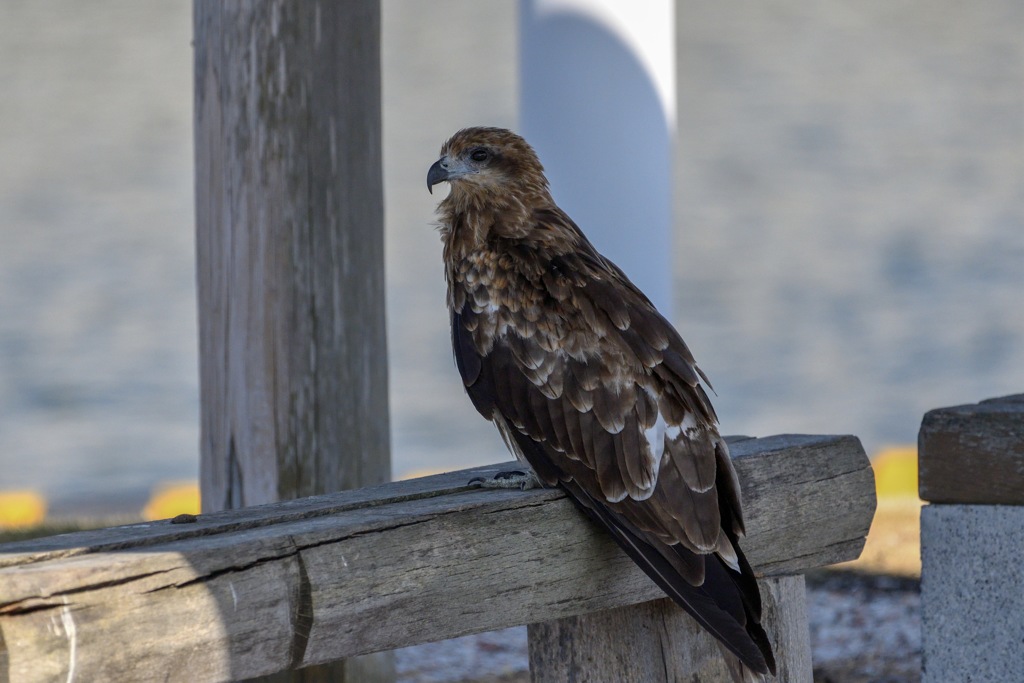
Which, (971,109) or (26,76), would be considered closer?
(26,76)

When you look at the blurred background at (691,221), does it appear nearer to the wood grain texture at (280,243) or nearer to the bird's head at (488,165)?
the wood grain texture at (280,243)

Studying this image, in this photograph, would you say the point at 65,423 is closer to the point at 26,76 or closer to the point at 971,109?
the point at 26,76

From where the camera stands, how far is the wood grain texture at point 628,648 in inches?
112

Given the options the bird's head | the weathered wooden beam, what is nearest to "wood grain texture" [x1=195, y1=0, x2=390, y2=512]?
the bird's head

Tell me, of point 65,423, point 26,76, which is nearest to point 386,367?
point 65,423

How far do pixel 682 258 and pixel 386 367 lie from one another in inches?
559

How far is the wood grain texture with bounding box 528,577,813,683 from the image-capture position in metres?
2.84

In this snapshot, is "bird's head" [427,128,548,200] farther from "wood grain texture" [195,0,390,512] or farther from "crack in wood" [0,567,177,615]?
"crack in wood" [0,567,177,615]

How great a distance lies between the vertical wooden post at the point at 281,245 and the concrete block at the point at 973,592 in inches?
69.4

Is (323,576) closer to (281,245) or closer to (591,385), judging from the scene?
(591,385)

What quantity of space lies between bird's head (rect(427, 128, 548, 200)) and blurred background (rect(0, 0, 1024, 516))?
585 cm

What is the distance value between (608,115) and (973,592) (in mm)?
2103

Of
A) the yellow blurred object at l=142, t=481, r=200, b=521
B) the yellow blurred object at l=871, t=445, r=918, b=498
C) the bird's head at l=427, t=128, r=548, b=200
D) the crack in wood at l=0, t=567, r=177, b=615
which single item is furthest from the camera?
the yellow blurred object at l=871, t=445, r=918, b=498

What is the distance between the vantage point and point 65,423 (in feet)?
46.3
